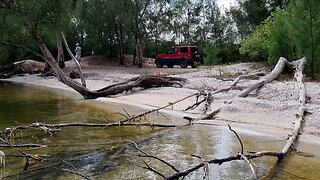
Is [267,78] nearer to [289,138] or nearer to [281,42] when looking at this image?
[281,42]

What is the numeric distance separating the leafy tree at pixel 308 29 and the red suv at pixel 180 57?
15.8m

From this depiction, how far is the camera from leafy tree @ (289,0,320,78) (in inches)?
737

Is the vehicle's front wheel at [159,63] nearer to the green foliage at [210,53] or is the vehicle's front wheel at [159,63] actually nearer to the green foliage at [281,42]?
the green foliage at [210,53]

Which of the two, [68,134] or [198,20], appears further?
[198,20]

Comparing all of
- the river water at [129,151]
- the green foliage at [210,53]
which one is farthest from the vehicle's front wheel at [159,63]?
the river water at [129,151]

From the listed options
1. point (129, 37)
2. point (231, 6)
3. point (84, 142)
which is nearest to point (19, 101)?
point (84, 142)

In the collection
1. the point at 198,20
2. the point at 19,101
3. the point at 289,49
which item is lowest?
the point at 19,101

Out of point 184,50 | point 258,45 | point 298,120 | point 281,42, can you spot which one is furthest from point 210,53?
point 298,120

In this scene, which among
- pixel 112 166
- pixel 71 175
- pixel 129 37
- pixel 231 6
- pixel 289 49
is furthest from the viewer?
pixel 231 6

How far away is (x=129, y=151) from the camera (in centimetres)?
984

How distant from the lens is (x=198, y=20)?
4769cm

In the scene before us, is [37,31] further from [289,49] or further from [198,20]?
[198,20]

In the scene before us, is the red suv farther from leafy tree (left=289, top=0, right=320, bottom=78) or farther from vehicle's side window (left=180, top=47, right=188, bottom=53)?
leafy tree (left=289, top=0, right=320, bottom=78)

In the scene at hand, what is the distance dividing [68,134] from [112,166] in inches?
156
